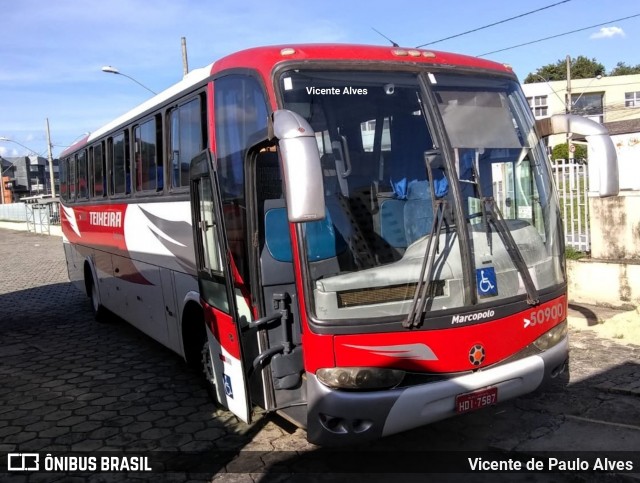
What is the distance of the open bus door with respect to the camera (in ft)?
14.5

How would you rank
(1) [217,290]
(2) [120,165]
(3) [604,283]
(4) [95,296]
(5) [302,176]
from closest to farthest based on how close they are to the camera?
(5) [302,176] → (1) [217,290] → (2) [120,165] → (3) [604,283] → (4) [95,296]

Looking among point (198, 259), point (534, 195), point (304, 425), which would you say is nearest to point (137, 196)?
point (198, 259)

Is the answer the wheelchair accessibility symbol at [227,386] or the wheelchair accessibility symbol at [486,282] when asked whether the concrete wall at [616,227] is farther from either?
the wheelchair accessibility symbol at [227,386]

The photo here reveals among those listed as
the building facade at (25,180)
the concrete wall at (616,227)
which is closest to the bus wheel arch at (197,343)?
the concrete wall at (616,227)

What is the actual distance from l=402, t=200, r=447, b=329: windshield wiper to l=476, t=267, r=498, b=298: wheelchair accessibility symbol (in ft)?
1.23

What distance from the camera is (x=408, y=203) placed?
4.10 metres

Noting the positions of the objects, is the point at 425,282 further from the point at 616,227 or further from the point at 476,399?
the point at 616,227

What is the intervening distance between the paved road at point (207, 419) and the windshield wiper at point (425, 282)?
1.23m

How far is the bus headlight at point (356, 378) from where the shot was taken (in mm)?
3766

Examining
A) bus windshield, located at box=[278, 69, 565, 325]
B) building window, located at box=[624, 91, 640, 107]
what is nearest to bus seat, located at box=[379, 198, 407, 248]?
bus windshield, located at box=[278, 69, 565, 325]

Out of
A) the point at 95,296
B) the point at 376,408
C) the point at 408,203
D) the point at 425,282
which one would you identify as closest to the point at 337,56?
Result: the point at 408,203

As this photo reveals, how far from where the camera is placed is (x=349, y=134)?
4.13 metres

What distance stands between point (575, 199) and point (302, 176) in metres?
7.33

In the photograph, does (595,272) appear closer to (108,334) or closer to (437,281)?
(437,281)
